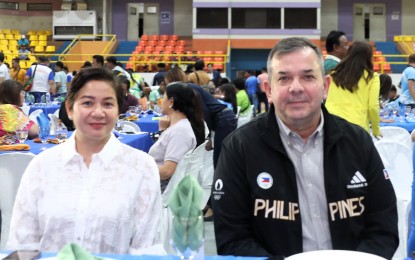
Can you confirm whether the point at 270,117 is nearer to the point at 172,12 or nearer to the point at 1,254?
the point at 1,254

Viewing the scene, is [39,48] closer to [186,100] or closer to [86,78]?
[186,100]

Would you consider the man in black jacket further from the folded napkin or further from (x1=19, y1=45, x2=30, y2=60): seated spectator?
(x1=19, y1=45, x2=30, y2=60): seated spectator

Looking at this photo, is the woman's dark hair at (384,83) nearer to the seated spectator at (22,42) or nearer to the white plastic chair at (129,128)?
the white plastic chair at (129,128)

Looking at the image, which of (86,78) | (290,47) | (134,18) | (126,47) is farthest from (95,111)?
(134,18)

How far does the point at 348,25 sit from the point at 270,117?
2284cm

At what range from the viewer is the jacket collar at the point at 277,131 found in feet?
6.57

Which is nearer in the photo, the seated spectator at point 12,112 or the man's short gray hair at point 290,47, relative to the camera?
the man's short gray hair at point 290,47

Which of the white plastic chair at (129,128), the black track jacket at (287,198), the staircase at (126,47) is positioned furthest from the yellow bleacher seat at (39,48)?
the black track jacket at (287,198)

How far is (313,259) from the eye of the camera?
1.58m

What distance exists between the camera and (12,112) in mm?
4469

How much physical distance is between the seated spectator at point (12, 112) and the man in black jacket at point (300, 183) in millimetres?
2805

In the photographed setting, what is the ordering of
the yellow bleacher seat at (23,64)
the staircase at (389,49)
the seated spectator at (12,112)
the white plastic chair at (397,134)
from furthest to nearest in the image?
the staircase at (389,49) → the yellow bleacher seat at (23,64) → the white plastic chair at (397,134) → the seated spectator at (12,112)

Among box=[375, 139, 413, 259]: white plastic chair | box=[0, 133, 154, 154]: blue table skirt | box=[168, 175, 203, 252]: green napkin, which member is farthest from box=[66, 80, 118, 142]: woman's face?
box=[0, 133, 154, 154]: blue table skirt

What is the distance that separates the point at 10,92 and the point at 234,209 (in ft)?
10.8
